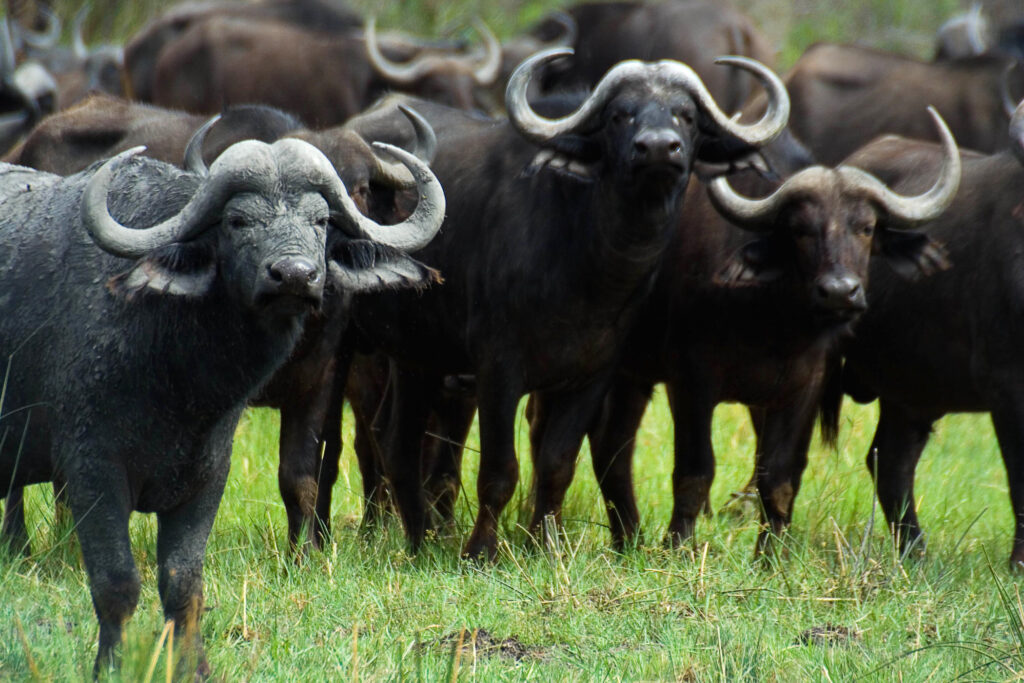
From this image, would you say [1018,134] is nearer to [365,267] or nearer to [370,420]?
[365,267]

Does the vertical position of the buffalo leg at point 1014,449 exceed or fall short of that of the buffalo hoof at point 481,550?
it exceeds it

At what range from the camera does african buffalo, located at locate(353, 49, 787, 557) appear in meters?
5.98

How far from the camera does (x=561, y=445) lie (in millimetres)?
6324

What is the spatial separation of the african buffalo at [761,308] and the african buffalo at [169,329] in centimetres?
205

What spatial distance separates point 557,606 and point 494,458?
3.71 feet

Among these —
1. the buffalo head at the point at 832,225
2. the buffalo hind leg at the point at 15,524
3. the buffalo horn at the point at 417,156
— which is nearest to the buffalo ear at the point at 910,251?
the buffalo head at the point at 832,225

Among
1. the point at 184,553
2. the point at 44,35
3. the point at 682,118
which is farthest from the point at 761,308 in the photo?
the point at 44,35

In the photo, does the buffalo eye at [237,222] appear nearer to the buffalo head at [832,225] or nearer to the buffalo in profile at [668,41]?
the buffalo head at [832,225]

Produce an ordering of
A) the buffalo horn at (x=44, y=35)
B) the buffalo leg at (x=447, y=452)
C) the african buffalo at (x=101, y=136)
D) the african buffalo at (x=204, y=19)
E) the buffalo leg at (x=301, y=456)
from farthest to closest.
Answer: the buffalo horn at (x=44, y=35) < the african buffalo at (x=204, y=19) < the african buffalo at (x=101, y=136) < the buffalo leg at (x=447, y=452) < the buffalo leg at (x=301, y=456)

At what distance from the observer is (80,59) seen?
61.0ft

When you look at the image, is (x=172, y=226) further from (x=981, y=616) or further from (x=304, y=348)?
(x=981, y=616)

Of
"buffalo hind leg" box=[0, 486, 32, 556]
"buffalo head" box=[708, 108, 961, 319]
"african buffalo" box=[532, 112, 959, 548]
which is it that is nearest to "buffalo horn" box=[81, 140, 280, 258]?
"buffalo hind leg" box=[0, 486, 32, 556]

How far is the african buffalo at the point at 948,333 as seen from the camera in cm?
635

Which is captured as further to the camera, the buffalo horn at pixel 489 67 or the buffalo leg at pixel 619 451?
the buffalo horn at pixel 489 67
